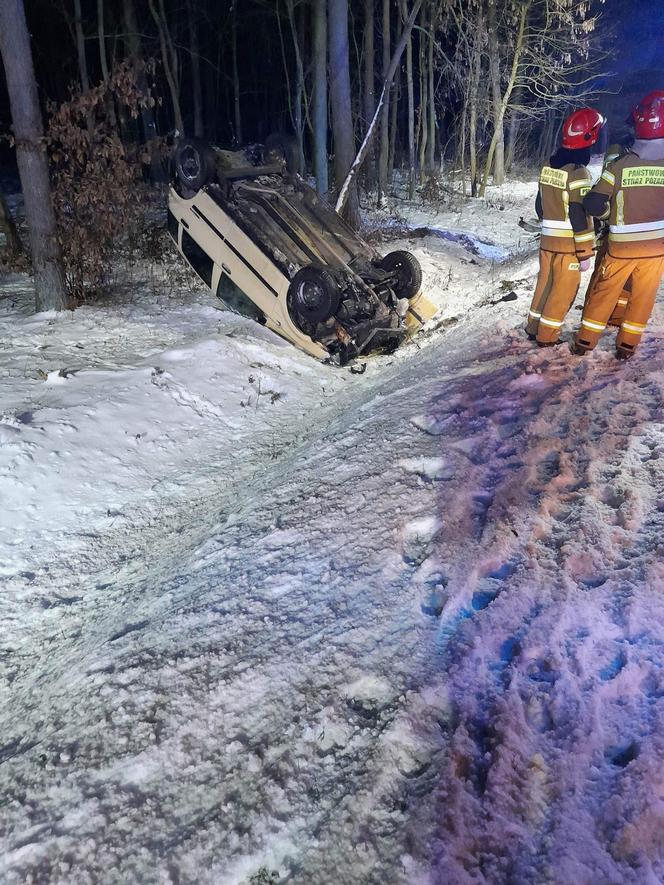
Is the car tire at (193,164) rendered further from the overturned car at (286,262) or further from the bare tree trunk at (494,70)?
the bare tree trunk at (494,70)

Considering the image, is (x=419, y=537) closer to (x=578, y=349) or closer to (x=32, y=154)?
(x=578, y=349)

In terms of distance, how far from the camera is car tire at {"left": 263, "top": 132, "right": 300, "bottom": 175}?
716 centimetres

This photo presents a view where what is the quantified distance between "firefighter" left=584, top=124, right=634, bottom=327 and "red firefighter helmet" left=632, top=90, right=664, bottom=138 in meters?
0.15

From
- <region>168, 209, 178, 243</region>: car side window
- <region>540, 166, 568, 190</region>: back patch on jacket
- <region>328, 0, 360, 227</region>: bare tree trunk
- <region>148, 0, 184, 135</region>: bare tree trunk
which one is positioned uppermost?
<region>148, 0, 184, 135</region>: bare tree trunk

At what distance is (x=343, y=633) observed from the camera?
8.27 ft

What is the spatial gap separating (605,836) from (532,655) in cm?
64

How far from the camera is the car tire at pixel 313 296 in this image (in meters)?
5.57

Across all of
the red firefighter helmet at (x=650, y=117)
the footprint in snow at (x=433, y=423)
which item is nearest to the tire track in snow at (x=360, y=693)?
the footprint in snow at (x=433, y=423)

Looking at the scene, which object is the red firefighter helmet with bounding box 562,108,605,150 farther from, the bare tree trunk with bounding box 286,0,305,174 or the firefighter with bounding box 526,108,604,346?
the bare tree trunk with bounding box 286,0,305,174

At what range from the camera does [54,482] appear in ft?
13.1

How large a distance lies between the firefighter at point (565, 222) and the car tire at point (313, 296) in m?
1.89

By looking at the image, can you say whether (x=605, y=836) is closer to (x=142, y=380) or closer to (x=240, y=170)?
(x=142, y=380)

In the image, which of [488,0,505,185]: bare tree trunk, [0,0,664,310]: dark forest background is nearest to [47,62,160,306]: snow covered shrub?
[0,0,664,310]: dark forest background

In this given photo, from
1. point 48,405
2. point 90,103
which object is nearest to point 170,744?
point 48,405
